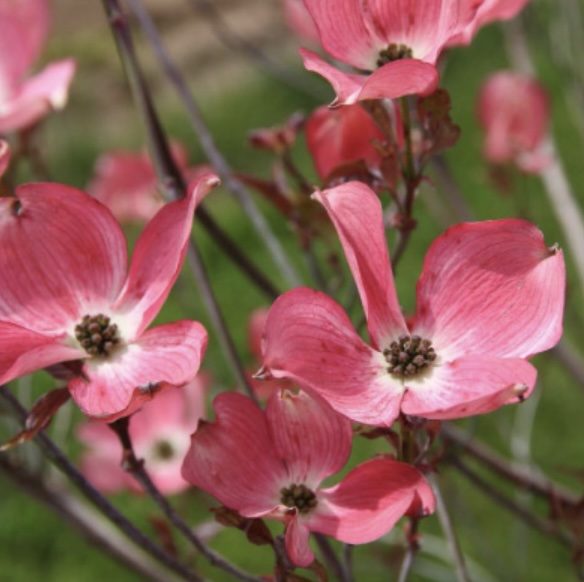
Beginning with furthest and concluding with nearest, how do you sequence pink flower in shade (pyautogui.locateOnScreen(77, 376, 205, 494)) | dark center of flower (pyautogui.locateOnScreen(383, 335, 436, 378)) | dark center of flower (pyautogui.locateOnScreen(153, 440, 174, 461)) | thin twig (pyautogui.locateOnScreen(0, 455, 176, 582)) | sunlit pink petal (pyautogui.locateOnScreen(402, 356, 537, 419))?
dark center of flower (pyautogui.locateOnScreen(153, 440, 174, 461)), pink flower in shade (pyautogui.locateOnScreen(77, 376, 205, 494)), thin twig (pyautogui.locateOnScreen(0, 455, 176, 582)), dark center of flower (pyautogui.locateOnScreen(383, 335, 436, 378)), sunlit pink petal (pyautogui.locateOnScreen(402, 356, 537, 419))

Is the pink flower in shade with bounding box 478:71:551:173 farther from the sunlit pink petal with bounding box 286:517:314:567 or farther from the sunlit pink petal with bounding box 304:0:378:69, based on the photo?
the sunlit pink petal with bounding box 286:517:314:567

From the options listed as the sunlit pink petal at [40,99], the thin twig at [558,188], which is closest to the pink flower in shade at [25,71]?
the sunlit pink petal at [40,99]

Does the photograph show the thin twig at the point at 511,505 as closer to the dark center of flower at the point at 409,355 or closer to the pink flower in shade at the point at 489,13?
the dark center of flower at the point at 409,355

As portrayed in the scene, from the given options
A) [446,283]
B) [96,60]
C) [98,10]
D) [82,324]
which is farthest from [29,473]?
[98,10]

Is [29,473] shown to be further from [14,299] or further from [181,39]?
[181,39]

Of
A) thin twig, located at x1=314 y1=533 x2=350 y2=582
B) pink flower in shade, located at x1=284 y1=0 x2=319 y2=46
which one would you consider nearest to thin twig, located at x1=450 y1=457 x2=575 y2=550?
thin twig, located at x1=314 y1=533 x2=350 y2=582

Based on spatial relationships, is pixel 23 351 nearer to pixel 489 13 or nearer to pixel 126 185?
pixel 489 13

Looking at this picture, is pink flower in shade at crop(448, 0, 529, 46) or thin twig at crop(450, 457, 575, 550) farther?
thin twig at crop(450, 457, 575, 550)
